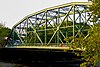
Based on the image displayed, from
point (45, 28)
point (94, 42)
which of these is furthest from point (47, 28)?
point (94, 42)

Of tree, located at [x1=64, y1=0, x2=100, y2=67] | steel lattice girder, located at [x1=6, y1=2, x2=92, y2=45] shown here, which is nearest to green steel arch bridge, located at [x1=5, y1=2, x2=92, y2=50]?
steel lattice girder, located at [x1=6, y1=2, x2=92, y2=45]

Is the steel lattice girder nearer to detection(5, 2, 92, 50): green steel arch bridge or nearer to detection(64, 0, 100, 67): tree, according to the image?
detection(5, 2, 92, 50): green steel arch bridge

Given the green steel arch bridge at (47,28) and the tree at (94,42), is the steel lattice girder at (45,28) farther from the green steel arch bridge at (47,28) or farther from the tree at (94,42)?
the tree at (94,42)

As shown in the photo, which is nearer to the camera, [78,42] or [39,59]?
[78,42]

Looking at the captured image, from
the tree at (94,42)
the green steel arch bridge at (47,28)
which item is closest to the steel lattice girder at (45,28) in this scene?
the green steel arch bridge at (47,28)

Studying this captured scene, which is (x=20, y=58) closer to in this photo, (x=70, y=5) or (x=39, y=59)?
(x=39, y=59)

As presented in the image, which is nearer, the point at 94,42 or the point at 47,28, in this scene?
the point at 94,42

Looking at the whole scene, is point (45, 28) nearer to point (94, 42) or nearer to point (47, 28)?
point (47, 28)

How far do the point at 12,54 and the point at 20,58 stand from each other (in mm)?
3069

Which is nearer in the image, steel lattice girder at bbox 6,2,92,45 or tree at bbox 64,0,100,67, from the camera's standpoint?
tree at bbox 64,0,100,67

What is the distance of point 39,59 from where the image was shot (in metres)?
92.8

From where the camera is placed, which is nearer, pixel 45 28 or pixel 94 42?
pixel 94 42

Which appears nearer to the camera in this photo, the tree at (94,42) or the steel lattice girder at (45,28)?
the tree at (94,42)

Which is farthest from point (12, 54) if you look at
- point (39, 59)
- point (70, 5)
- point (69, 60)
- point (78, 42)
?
point (78, 42)
